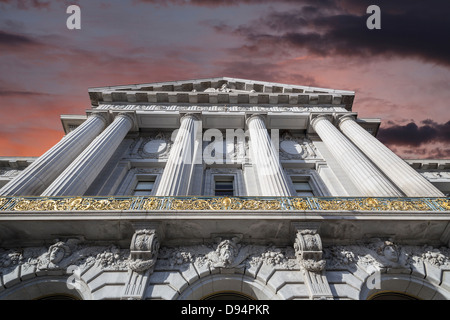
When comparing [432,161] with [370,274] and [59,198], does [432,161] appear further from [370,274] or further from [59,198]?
[59,198]

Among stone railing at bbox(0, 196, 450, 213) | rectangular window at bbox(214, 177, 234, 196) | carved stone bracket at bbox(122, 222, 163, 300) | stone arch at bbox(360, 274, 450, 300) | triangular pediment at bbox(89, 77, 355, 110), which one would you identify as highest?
triangular pediment at bbox(89, 77, 355, 110)

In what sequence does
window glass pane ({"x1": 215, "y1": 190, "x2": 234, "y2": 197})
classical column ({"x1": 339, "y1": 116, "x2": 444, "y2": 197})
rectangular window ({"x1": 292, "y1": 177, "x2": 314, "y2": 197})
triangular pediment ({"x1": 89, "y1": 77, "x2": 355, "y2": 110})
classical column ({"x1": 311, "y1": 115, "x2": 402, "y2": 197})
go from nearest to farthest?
classical column ({"x1": 339, "y1": 116, "x2": 444, "y2": 197}) → classical column ({"x1": 311, "y1": 115, "x2": 402, "y2": 197}) → window glass pane ({"x1": 215, "y1": 190, "x2": 234, "y2": 197}) → rectangular window ({"x1": 292, "y1": 177, "x2": 314, "y2": 197}) → triangular pediment ({"x1": 89, "y1": 77, "x2": 355, "y2": 110})

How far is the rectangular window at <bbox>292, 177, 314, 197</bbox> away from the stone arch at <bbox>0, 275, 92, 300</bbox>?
39.7 feet

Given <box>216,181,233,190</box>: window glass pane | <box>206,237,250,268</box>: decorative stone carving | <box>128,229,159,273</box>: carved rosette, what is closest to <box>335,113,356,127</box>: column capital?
<box>216,181,233,190</box>: window glass pane

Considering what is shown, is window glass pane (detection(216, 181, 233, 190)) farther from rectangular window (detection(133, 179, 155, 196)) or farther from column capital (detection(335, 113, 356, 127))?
column capital (detection(335, 113, 356, 127))

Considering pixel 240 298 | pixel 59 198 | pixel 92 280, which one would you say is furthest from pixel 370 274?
pixel 59 198

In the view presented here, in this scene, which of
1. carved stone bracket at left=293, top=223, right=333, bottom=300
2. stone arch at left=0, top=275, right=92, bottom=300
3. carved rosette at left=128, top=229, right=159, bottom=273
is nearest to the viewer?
carved stone bracket at left=293, top=223, right=333, bottom=300

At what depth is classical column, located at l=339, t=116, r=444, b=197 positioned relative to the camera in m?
11.0

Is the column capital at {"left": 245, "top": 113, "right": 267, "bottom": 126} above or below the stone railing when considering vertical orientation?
above

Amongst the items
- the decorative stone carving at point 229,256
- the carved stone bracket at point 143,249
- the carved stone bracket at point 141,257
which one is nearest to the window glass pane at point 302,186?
the decorative stone carving at point 229,256

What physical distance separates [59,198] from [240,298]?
7886 mm

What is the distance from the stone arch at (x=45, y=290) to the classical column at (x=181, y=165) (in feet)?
14.7

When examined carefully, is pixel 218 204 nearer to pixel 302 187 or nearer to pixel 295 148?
pixel 302 187

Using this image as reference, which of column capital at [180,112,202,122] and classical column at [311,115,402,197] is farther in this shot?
column capital at [180,112,202,122]
